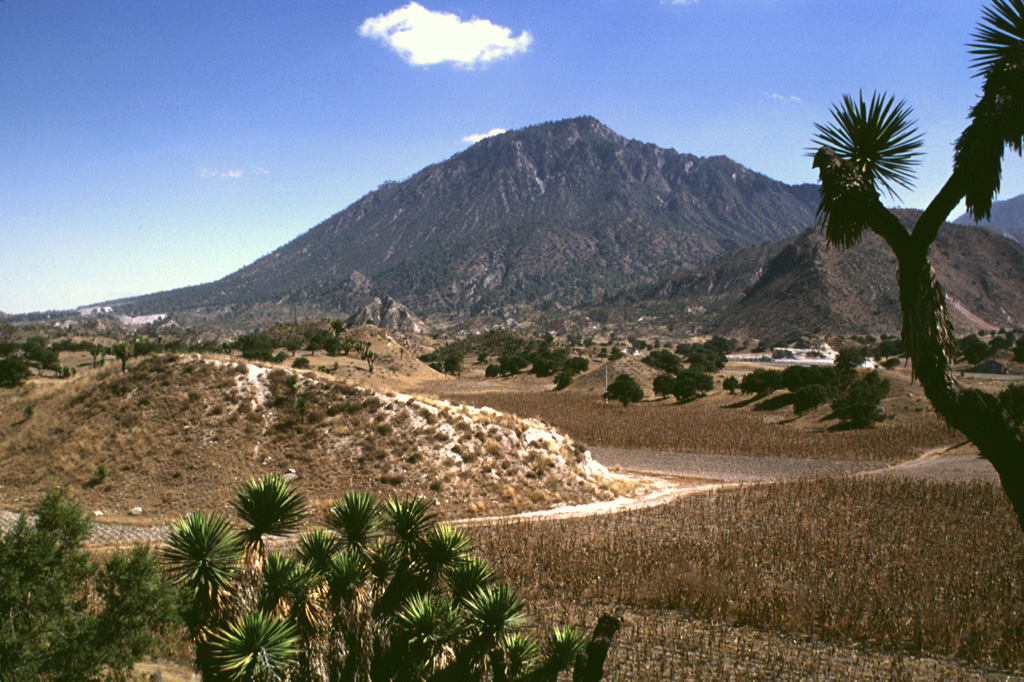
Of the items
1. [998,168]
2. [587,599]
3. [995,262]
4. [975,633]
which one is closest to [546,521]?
[587,599]

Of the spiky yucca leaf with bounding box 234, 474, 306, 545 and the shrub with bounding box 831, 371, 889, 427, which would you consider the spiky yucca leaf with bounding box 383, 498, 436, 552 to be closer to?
the spiky yucca leaf with bounding box 234, 474, 306, 545

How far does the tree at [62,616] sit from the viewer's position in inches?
196

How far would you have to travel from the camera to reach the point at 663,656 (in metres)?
6.79

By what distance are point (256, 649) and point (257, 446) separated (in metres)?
15.8

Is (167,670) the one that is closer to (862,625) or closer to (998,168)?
(862,625)

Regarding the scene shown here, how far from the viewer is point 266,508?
5672 millimetres

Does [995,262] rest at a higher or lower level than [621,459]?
higher

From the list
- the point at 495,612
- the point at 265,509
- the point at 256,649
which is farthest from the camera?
the point at 265,509

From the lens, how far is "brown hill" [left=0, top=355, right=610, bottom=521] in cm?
1730

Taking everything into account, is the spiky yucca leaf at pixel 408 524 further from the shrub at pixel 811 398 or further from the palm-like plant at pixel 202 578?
the shrub at pixel 811 398

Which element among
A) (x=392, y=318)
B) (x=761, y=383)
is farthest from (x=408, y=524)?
(x=392, y=318)

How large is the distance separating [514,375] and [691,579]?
5590 centimetres

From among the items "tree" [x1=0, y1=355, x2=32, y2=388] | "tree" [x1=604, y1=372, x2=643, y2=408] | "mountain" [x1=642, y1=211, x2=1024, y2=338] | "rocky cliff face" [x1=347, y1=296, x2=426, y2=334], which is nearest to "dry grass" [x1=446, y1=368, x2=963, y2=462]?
"tree" [x1=604, y1=372, x2=643, y2=408]

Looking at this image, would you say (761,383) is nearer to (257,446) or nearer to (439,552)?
(257,446)
